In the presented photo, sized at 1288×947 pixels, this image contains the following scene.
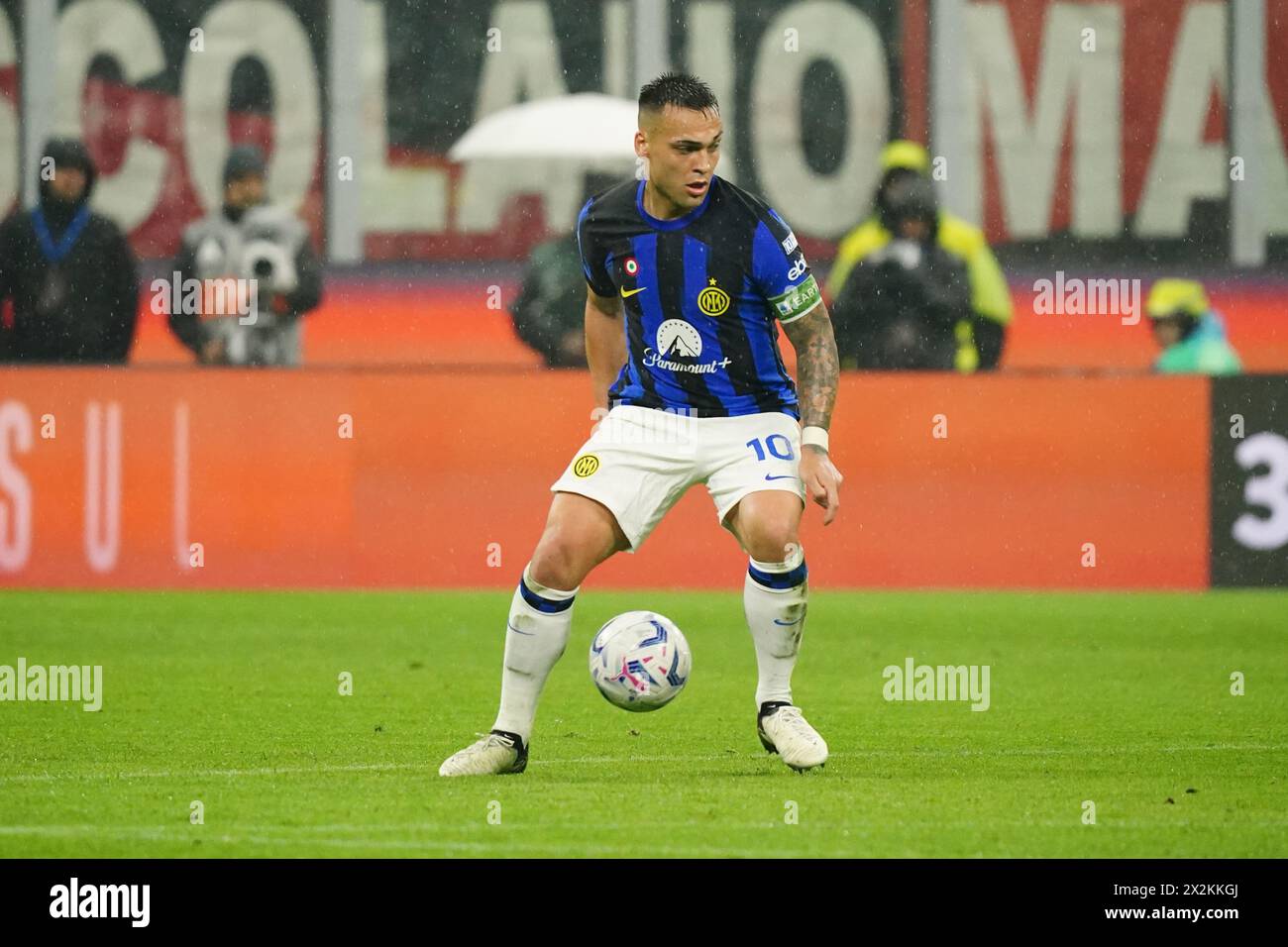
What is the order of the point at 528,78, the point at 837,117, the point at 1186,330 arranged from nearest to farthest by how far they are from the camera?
1. the point at 1186,330
2. the point at 528,78
3. the point at 837,117

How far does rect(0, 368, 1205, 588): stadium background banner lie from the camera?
47.0ft

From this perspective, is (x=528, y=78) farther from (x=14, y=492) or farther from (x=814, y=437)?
(x=814, y=437)

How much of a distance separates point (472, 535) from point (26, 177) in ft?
41.3

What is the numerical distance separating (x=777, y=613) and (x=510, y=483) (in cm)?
636

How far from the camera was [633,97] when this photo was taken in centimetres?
2569

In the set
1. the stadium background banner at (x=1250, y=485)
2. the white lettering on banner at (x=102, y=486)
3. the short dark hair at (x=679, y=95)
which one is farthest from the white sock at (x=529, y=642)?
the stadium background banner at (x=1250, y=485)

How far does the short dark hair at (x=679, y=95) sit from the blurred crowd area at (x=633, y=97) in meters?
17.8

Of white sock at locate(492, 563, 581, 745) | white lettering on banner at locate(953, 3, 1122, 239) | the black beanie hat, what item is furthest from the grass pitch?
white lettering on banner at locate(953, 3, 1122, 239)

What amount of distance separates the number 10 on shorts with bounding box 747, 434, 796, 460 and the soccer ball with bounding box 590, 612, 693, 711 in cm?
62

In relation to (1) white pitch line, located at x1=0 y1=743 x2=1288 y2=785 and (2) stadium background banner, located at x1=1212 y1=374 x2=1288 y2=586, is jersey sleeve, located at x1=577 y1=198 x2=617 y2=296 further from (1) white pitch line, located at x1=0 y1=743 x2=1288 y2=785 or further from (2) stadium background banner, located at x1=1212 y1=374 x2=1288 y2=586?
(2) stadium background banner, located at x1=1212 y1=374 x2=1288 y2=586

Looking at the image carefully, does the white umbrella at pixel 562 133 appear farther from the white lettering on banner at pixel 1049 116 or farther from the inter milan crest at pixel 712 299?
the inter milan crest at pixel 712 299

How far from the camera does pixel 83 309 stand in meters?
15.5

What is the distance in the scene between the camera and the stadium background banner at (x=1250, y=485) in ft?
47.3

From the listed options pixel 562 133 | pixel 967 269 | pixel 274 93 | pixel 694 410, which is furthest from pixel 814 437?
pixel 274 93
